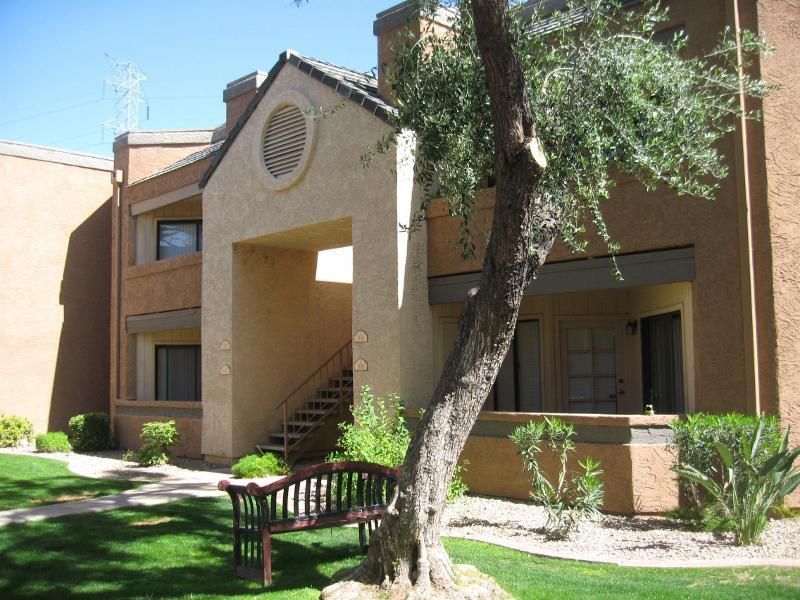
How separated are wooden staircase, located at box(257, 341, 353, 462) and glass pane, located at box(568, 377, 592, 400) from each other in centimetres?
433

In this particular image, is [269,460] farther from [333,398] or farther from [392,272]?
[392,272]

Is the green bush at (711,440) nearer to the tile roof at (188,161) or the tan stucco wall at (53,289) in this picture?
the tile roof at (188,161)

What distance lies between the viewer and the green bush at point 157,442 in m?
16.0

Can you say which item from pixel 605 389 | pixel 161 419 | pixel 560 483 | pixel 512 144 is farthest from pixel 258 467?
pixel 512 144

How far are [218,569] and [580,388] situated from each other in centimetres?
742

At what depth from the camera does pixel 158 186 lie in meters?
19.1

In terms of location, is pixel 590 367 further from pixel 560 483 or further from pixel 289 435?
pixel 289 435

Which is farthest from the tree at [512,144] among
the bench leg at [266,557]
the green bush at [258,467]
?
the green bush at [258,467]

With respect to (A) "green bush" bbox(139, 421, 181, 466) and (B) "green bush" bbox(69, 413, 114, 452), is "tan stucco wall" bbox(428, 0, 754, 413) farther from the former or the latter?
(B) "green bush" bbox(69, 413, 114, 452)

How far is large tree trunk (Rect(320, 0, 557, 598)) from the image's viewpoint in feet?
19.5

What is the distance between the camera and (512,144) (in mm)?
5938

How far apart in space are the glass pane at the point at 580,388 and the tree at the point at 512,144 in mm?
4527

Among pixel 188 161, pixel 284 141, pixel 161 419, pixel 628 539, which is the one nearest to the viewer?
pixel 628 539

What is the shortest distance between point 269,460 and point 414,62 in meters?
8.06
